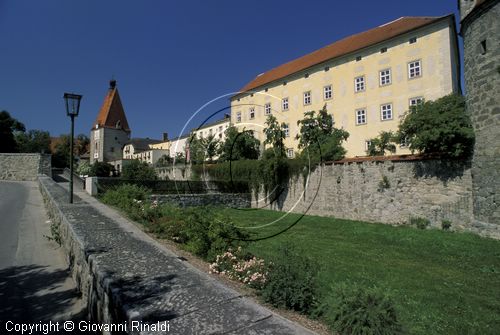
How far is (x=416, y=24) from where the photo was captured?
25484 millimetres

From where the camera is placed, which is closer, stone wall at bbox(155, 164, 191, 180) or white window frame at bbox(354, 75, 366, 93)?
white window frame at bbox(354, 75, 366, 93)

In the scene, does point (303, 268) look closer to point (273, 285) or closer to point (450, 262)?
point (273, 285)

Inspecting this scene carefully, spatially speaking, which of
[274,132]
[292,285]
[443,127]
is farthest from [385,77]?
[292,285]

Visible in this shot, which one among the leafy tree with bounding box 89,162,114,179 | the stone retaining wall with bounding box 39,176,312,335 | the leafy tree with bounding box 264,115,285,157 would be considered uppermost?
the leafy tree with bounding box 264,115,285,157

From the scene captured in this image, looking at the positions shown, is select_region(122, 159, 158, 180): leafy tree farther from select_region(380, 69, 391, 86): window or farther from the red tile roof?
select_region(380, 69, 391, 86): window

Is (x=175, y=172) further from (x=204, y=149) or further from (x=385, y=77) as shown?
(x=385, y=77)

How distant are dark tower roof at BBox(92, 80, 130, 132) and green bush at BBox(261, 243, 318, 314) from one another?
73.5 m

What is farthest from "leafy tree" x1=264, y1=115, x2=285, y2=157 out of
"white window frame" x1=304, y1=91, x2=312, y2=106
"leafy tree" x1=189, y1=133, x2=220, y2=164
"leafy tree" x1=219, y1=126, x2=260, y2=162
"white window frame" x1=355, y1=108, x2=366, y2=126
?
"white window frame" x1=304, y1=91, x2=312, y2=106

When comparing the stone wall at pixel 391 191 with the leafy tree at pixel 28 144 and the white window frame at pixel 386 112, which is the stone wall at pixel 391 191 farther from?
the leafy tree at pixel 28 144

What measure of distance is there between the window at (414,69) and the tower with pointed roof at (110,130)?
62.6 metres

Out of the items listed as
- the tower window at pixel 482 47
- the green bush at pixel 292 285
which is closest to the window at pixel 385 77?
the tower window at pixel 482 47

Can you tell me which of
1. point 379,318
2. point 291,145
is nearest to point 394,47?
point 291,145

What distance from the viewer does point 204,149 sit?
24609 millimetres

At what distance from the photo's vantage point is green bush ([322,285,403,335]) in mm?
2746
